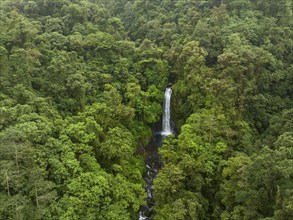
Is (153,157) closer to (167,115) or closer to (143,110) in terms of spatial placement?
(143,110)

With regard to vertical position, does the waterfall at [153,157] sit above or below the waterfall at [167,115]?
below

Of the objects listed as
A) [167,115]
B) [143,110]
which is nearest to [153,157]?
[143,110]

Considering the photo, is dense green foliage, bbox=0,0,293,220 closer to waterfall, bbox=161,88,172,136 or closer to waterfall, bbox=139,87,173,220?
waterfall, bbox=161,88,172,136

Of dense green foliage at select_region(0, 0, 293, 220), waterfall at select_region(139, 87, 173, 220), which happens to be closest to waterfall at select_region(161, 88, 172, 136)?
waterfall at select_region(139, 87, 173, 220)

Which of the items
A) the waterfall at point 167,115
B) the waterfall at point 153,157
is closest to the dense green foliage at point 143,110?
the waterfall at point 167,115

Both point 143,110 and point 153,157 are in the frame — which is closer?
point 153,157

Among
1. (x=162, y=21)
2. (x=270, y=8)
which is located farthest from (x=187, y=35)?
(x=270, y=8)

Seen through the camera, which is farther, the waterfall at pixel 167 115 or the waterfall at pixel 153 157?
the waterfall at pixel 167 115

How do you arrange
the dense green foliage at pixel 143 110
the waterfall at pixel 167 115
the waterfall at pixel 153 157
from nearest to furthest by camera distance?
the dense green foliage at pixel 143 110 < the waterfall at pixel 153 157 < the waterfall at pixel 167 115

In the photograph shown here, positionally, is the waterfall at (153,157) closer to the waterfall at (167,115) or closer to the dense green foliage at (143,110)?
the waterfall at (167,115)
